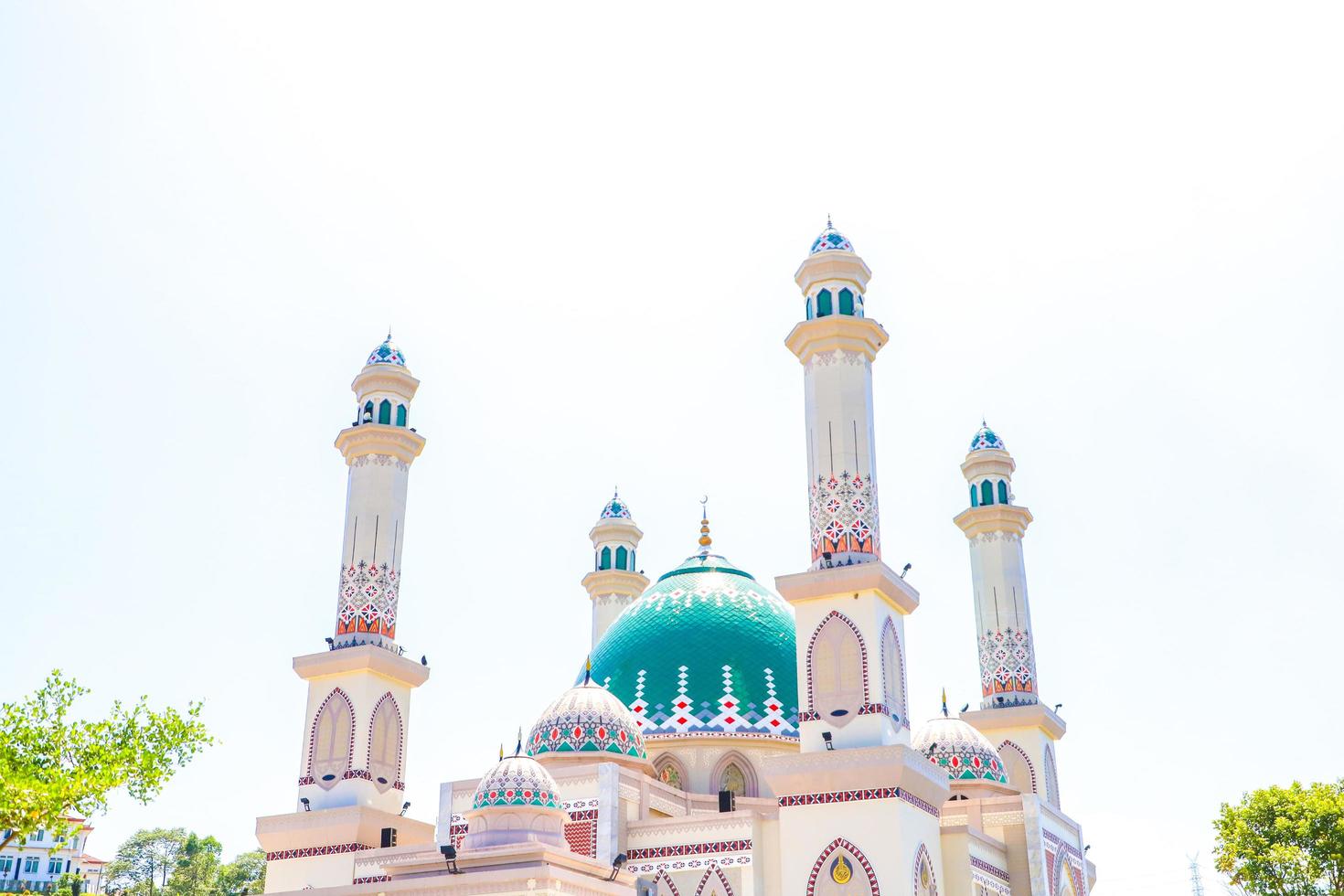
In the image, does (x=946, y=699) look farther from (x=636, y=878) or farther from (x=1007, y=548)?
(x=636, y=878)

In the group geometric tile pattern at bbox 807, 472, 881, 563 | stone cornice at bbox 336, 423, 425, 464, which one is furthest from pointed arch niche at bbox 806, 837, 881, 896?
stone cornice at bbox 336, 423, 425, 464

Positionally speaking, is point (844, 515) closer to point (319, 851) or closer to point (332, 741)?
point (332, 741)

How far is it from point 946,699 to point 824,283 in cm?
750

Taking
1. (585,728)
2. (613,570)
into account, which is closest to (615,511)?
(613,570)

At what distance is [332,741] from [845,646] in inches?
327

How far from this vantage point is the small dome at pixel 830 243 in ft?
68.0

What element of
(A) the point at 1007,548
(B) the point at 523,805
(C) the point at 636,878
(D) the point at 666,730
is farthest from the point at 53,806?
(A) the point at 1007,548

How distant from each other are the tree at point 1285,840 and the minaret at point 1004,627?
3.77 m

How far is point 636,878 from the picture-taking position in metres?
19.0

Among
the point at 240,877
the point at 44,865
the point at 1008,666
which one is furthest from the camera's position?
the point at 44,865

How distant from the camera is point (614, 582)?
3080 cm

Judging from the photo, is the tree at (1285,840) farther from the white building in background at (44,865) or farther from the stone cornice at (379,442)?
the white building in background at (44,865)

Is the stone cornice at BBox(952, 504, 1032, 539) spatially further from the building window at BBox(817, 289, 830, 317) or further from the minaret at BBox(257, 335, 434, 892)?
the minaret at BBox(257, 335, 434, 892)

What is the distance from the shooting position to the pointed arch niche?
645 inches
